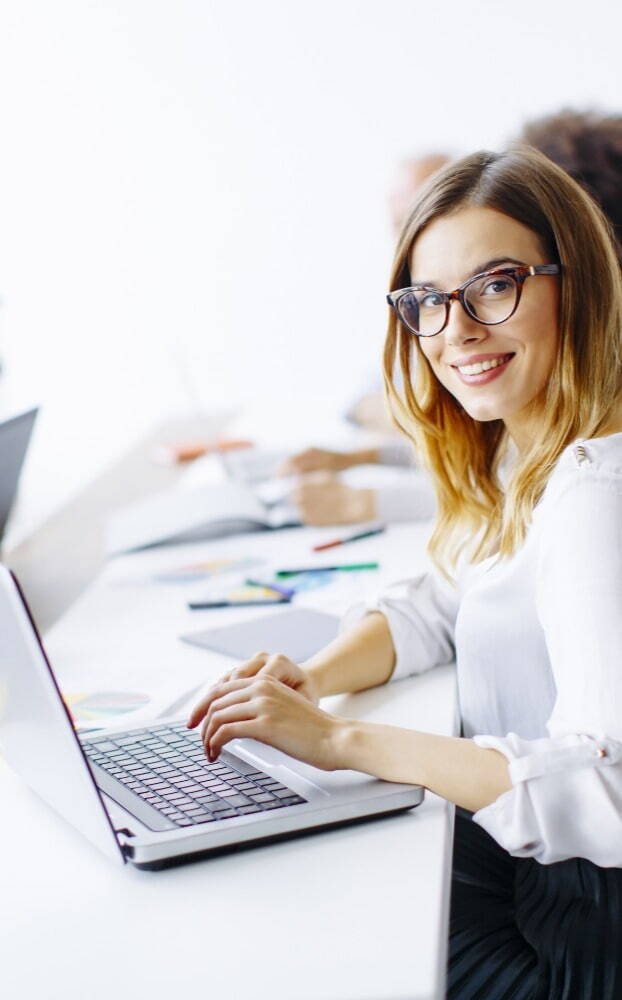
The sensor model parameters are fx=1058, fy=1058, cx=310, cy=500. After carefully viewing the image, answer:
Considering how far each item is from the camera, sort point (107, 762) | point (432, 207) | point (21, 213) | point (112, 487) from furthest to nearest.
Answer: point (21, 213) < point (112, 487) < point (432, 207) < point (107, 762)

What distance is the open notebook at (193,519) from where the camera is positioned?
203 centimetres

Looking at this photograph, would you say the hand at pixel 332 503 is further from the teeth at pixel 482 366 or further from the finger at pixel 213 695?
the finger at pixel 213 695

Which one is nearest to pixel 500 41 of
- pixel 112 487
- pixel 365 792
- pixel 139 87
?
pixel 139 87

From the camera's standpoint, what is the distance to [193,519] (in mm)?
2061

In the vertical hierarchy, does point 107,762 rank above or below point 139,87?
below

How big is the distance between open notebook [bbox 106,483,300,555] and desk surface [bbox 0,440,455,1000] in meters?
0.98

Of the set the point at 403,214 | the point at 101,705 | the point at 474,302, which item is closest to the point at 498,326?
the point at 474,302

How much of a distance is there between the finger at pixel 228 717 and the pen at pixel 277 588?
62 cm

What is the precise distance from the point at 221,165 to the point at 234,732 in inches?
175

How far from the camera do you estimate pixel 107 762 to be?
1.03 metres

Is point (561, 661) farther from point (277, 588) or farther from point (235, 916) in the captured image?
point (277, 588)

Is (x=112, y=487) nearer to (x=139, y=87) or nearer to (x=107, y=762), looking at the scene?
(x=107, y=762)

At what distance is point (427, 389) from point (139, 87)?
3.95 m

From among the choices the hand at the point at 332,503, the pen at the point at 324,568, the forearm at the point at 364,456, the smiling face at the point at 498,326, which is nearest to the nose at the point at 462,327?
the smiling face at the point at 498,326
